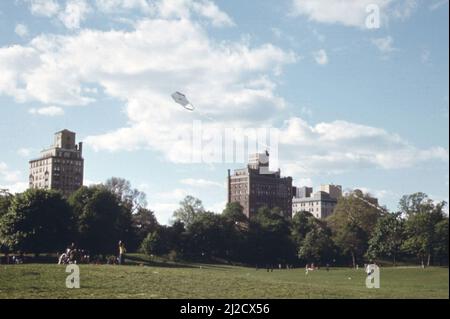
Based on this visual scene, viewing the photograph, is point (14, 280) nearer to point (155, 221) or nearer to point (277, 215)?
point (155, 221)

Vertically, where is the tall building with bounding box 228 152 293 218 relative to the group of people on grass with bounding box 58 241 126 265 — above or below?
above

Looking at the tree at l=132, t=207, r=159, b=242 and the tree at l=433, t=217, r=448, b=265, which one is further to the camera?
the tree at l=132, t=207, r=159, b=242

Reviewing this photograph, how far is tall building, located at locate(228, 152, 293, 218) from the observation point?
18288 cm

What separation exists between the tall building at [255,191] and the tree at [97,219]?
314ft

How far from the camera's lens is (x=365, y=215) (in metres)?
111

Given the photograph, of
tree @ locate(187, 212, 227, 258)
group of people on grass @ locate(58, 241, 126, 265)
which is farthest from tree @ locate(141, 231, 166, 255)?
group of people on grass @ locate(58, 241, 126, 265)

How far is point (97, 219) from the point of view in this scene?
8175 centimetres

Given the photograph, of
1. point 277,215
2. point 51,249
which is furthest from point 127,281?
point 277,215

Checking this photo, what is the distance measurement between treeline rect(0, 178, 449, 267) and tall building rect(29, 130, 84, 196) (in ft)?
16.2

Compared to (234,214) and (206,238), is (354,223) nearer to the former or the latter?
(206,238)

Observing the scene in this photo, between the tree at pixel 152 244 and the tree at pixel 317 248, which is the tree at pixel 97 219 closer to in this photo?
the tree at pixel 152 244

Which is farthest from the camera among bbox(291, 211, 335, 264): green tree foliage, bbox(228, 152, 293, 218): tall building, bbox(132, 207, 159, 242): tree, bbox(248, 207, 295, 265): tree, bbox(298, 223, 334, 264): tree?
bbox(228, 152, 293, 218): tall building

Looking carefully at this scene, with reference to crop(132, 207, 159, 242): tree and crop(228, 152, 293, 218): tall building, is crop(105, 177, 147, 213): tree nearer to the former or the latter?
crop(132, 207, 159, 242): tree
